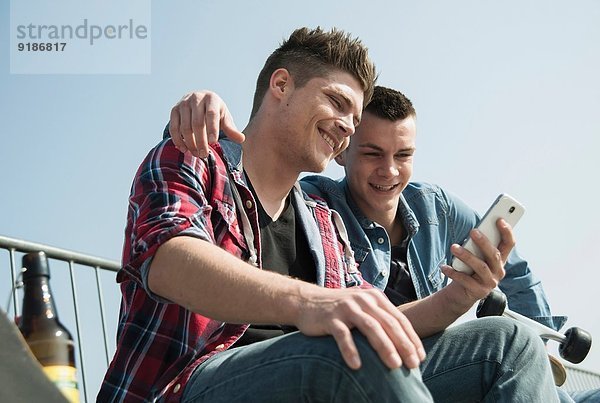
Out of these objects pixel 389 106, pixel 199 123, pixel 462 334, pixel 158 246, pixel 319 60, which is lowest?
pixel 462 334

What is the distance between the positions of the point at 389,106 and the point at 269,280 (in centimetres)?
206

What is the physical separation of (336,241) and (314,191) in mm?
767

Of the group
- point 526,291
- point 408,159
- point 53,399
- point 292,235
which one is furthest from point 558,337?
point 53,399

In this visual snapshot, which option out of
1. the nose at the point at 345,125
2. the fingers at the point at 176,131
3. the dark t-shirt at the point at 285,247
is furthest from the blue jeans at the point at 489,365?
the nose at the point at 345,125

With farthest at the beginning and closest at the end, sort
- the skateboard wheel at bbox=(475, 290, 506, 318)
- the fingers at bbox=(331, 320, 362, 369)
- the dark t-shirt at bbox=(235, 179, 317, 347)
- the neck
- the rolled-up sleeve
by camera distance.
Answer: the skateboard wheel at bbox=(475, 290, 506, 318), the neck, the dark t-shirt at bbox=(235, 179, 317, 347), the rolled-up sleeve, the fingers at bbox=(331, 320, 362, 369)

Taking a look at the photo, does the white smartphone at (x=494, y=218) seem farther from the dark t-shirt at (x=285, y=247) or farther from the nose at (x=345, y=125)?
the nose at (x=345, y=125)

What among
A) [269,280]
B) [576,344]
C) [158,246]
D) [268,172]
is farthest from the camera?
[576,344]

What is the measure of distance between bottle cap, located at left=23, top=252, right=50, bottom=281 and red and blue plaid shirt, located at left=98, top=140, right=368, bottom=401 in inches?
11.9

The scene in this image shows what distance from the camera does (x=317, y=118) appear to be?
111 inches

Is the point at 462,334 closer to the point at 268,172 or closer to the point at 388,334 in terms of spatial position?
the point at 388,334

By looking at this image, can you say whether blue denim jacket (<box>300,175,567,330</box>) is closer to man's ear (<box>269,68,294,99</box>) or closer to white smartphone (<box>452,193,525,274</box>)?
man's ear (<box>269,68,294,99</box>)

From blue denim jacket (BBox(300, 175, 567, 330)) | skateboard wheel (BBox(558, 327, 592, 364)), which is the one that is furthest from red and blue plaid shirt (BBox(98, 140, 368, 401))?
skateboard wheel (BBox(558, 327, 592, 364))

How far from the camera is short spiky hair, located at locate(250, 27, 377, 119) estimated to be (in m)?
2.94

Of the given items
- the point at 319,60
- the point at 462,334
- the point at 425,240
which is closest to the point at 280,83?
the point at 319,60
